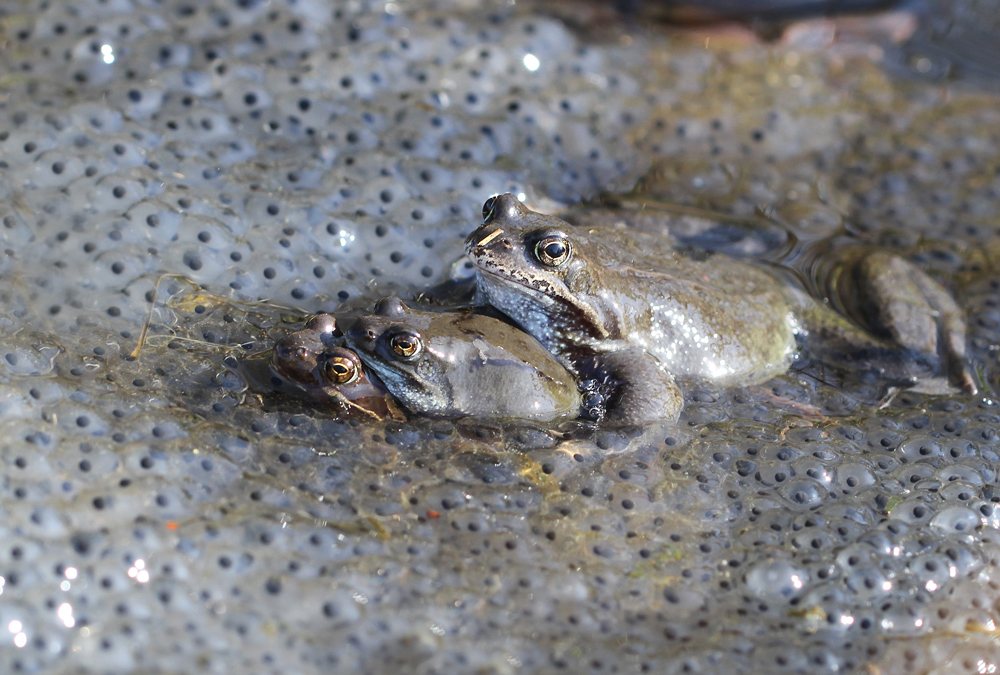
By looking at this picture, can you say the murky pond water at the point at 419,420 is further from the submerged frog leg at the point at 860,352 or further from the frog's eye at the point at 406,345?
the frog's eye at the point at 406,345

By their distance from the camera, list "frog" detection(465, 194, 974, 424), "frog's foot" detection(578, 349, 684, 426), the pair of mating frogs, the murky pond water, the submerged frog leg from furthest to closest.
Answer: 1. the submerged frog leg
2. "frog" detection(465, 194, 974, 424)
3. "frog's foot" detection(578, 349, 684, 426)
4. the pair of mating frogs
5. the murky pond water

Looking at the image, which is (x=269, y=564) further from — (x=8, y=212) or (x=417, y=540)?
(x=8, y=212)

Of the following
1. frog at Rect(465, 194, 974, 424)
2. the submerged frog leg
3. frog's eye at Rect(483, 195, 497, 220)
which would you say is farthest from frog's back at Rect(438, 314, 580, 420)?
the submerged frog leg

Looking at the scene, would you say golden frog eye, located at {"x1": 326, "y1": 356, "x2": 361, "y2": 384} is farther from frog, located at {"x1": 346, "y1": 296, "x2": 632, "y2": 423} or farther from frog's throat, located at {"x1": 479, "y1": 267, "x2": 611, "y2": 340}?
frog's throat, located at {"x1": 479, "y1": 267, "x2": 611, "y2": 340}

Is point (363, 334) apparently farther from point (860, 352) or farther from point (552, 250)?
point (860, 352)

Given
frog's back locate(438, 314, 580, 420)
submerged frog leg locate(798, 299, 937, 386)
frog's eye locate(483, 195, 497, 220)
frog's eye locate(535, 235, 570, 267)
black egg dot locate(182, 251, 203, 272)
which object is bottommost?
submerged frog leg locate(798, 299, 937, 386)

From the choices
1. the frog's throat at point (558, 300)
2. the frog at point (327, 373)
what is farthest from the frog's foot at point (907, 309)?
the frog at point (327, 373)

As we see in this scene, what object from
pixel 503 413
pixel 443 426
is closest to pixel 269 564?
pixel 443 426
